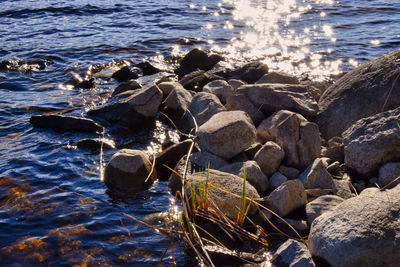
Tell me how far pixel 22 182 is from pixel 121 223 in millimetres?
1364

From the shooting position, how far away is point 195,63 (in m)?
8.22

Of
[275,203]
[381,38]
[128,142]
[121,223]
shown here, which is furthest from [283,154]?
[381,38]

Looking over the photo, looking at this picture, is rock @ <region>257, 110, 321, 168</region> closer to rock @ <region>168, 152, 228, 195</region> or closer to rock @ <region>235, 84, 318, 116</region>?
rock @ <region>235, 84, 318, 116</region>

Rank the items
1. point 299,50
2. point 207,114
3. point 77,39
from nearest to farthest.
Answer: point 207,114 → point 299,50 → point 77,39

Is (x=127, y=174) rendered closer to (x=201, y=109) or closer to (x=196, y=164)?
(x=196, y=164)

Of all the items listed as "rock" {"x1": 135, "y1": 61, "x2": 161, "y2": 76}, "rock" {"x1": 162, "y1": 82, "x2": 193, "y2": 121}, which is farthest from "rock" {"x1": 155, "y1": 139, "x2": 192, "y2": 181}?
"rock" {"x1": 135, "y1": 61, "x2": 161, "y2": 76}

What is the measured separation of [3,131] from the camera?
19.7 feet

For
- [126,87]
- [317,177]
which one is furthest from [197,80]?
[317,177]

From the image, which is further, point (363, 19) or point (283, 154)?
point (363, 19)

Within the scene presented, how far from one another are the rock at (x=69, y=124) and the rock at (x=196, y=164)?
1.79 m

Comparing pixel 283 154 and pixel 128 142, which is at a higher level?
pixel 283 154

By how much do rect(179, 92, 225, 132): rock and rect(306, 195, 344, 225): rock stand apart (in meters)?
2.05

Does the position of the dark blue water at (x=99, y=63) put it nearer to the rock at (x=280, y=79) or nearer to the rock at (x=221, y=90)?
the rock at (x=221, y=90)

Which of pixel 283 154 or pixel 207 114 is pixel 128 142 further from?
pixel 283 154
